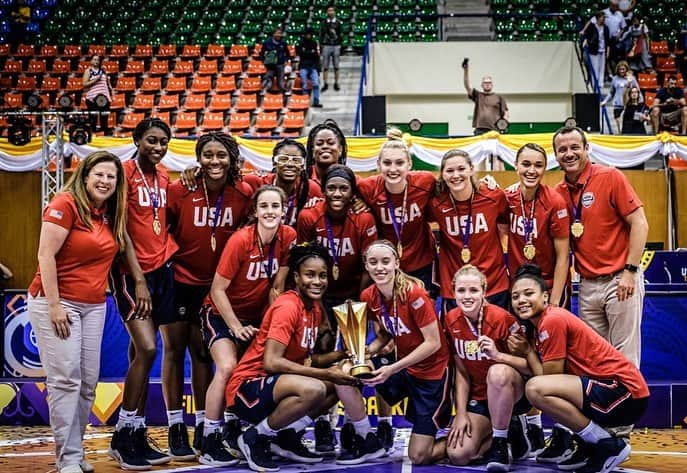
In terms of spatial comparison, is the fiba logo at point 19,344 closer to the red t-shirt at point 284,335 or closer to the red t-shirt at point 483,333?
the red t-shirt at point 284,335

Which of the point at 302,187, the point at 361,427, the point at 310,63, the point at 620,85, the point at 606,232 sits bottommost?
the point at 361,427

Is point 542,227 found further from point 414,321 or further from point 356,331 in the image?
point 356,331

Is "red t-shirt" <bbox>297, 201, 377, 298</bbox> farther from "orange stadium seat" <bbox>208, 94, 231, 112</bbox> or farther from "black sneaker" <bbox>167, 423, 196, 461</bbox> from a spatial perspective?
"orange stadium seat" <bbox>208, 94, 231, 112</bbox>

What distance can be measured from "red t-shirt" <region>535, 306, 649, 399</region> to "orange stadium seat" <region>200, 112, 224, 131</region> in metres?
12.7

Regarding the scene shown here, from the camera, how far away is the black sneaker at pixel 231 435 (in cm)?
536

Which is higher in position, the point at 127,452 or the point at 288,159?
the point at 288,159

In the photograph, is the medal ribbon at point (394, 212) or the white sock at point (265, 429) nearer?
the white sock at point (265, 429)

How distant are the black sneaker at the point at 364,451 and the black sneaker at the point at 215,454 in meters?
0.68

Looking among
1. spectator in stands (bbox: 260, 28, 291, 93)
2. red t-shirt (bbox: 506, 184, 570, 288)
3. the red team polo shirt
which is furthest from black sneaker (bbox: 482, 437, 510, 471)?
spectator in stands (bbox: 260, 28, 291, 93)

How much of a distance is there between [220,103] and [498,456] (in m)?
13.8

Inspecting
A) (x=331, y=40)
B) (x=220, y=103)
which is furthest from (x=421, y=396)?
(x=331, y=40)

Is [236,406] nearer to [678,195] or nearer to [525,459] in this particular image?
[525,459]

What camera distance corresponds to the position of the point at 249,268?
5391mm

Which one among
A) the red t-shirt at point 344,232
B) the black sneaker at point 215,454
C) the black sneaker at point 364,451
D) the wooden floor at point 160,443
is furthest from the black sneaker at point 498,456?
the black sneaker at point 215,454
